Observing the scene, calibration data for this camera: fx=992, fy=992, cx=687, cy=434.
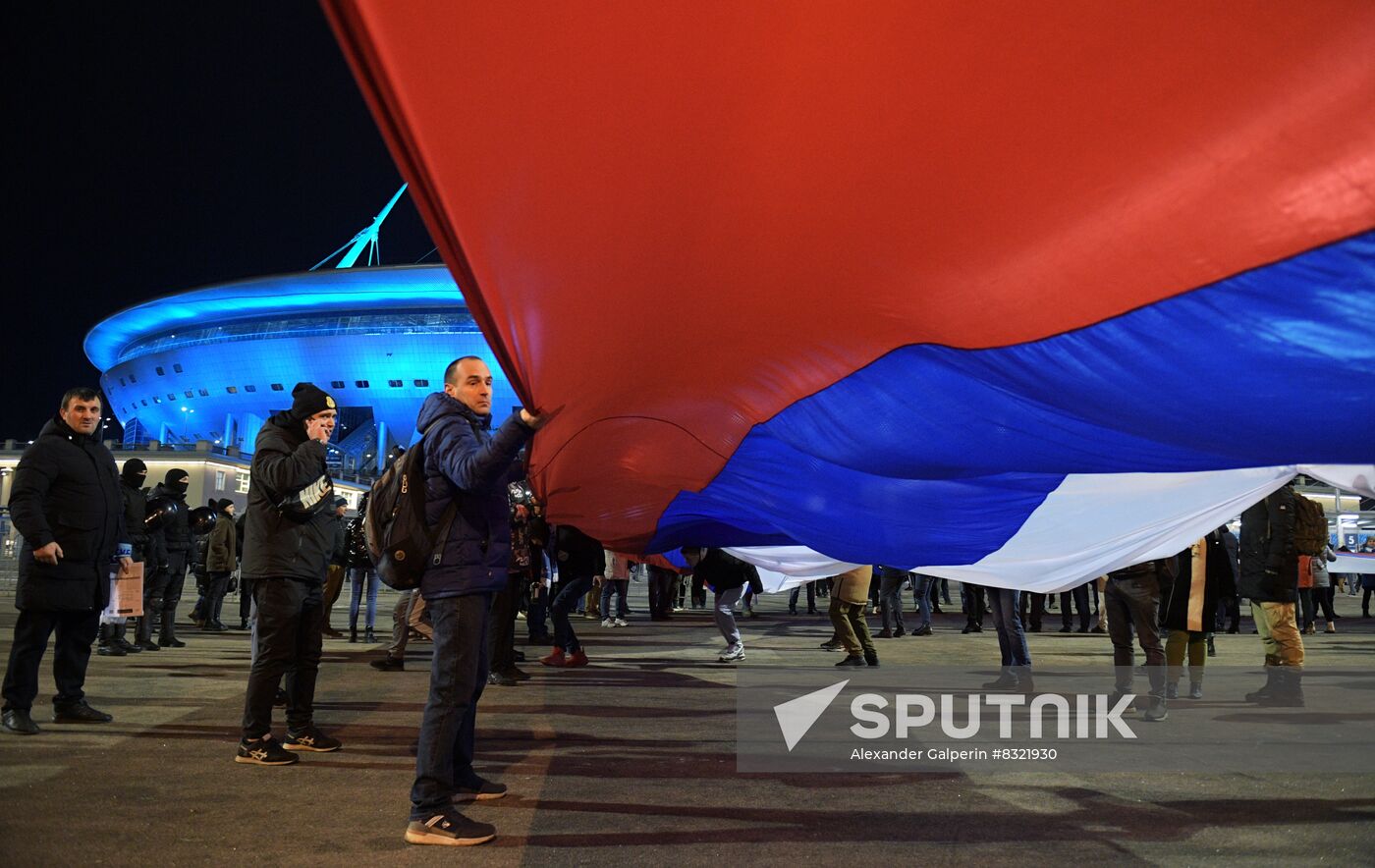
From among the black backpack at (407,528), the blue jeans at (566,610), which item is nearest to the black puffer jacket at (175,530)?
the blue jeans at (566,610)

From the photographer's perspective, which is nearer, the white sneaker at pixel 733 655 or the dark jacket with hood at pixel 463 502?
the dark jacket with hood at pixel 463 502

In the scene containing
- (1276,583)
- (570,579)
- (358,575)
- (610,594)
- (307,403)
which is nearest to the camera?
(307,403)

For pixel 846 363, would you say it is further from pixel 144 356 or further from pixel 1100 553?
pixel 144 356

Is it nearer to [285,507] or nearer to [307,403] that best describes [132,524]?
[307,403]

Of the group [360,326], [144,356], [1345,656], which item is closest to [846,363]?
[1345,656]

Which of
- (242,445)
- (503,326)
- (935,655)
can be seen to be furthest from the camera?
(242,445)

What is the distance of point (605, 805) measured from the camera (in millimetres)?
4105

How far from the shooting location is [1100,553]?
5883mm

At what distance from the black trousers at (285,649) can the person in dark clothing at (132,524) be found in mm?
4986

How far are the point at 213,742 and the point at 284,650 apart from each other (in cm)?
81

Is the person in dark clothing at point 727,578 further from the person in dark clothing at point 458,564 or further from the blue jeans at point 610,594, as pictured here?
the blue jeans at point 610,594

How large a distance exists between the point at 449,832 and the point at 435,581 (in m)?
0.91

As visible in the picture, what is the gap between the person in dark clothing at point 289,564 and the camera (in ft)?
16.2

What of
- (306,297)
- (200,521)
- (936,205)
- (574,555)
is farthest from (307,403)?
(306,297)
